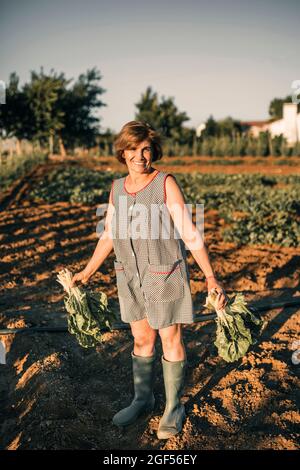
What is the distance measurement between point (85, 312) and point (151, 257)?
0.76m

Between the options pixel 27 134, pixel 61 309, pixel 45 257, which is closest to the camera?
pixel 61 309

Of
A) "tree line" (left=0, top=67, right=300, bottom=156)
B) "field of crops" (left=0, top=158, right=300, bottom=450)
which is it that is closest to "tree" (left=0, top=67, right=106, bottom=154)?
"tree line" (left=0, top=67, right=300, bottom=156)

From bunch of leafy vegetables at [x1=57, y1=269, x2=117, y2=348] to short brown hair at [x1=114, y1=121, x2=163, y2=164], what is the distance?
0.94 m

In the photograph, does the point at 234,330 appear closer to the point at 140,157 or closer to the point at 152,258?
the point at 152,258

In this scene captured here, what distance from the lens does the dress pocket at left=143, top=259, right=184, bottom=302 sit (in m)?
2.44

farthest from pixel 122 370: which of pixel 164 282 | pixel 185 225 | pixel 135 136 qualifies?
pixel 135 136

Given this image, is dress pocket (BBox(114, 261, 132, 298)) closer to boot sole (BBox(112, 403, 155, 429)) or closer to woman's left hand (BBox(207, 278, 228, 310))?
woman's left hand (BBox(207, 278, 228, 310))

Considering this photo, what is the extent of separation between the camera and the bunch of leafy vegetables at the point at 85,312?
2918mm

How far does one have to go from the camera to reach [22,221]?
8164 millimetres

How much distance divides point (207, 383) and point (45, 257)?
3660 millimetres

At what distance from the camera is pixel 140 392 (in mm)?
2834

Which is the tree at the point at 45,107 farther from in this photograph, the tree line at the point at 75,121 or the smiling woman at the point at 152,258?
the smiling woman at the point at 152,258

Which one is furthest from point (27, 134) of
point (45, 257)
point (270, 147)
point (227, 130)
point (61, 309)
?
point (61, 309)

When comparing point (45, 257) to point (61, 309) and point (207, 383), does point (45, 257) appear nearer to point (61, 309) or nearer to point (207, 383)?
point (61, 309)
